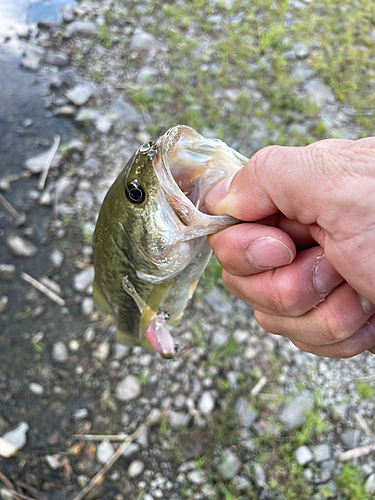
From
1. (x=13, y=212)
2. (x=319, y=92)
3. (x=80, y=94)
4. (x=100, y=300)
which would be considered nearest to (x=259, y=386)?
(x=100, y=300)

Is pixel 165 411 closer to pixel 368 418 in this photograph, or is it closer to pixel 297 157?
pixel 368 418

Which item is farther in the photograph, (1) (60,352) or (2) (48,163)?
(2) (48,163)

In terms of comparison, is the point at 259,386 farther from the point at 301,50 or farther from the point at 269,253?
the point at 301,50

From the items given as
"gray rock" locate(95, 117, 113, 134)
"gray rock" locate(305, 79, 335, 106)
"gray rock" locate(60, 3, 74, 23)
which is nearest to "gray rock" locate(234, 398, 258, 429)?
"gray rock" locate(95, 117, 113, 134)

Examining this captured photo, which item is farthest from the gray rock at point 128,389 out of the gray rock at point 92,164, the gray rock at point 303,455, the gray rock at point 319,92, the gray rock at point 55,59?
the gray rock at point 319,92

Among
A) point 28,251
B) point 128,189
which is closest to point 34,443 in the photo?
point 28,251

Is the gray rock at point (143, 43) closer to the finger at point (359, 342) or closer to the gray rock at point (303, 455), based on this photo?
the finger at point (359, 342)
